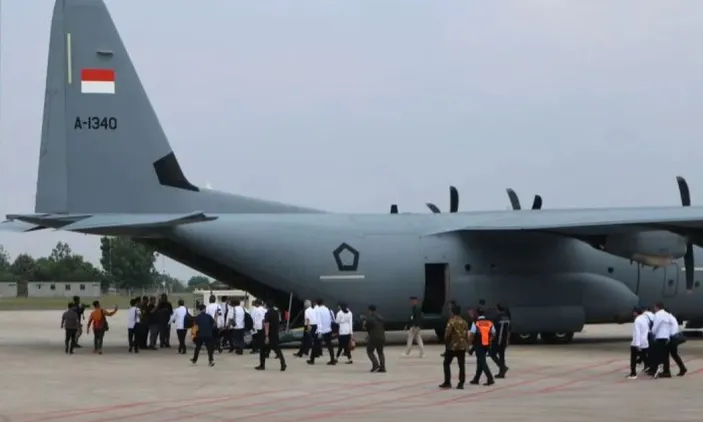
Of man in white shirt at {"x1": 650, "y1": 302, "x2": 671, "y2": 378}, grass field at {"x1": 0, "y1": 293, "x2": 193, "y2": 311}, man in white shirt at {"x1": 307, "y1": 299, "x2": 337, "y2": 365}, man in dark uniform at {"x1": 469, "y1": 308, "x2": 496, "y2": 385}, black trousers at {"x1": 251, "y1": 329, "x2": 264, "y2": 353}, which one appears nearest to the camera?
man in dark uniform at {"x1": 469, "y1": 308, "x2": 496, "y2": 385}

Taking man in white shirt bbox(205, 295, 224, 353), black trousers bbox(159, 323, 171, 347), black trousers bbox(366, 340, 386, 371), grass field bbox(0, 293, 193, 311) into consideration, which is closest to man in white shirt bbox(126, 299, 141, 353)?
black trousers bbox(159, 323, 171, 347)

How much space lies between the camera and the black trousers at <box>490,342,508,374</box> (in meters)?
20.5

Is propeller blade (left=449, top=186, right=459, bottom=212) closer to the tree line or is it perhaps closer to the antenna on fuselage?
the antenna on fuselage

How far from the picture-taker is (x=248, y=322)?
27453 mm

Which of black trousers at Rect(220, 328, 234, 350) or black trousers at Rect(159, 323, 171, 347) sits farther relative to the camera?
black trousers at Rect(159, 323, 171, 347)

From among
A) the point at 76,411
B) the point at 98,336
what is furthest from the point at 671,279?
the point at 76,411

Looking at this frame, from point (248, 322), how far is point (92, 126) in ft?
20.1

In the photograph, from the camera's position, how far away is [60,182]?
2673 cm

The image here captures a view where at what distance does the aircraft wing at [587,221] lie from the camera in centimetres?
2672

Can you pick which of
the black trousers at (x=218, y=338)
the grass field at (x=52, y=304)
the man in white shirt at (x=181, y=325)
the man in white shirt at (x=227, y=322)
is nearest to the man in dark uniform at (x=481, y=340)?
the man in white shirt at (x=227, y=322)

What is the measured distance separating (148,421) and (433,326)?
16.0 metres

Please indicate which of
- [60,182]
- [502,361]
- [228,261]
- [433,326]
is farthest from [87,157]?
[502,361]

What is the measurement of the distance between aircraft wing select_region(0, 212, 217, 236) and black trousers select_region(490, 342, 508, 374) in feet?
24.1

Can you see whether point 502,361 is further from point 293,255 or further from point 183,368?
point 293,255
